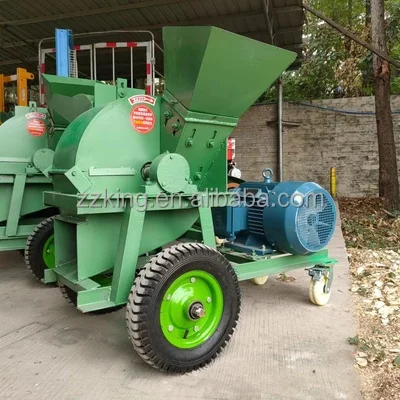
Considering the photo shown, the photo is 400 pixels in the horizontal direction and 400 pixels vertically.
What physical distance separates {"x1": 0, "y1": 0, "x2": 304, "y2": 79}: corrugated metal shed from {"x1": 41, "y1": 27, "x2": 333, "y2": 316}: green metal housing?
4.24 meters

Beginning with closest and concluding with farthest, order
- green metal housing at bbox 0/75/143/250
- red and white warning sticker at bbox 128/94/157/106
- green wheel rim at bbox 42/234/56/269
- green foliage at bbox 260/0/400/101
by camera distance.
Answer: red and white warning sticker at bbox 128/94/157/106 < green wheel rim at bbox 42/234/56/269 < green metal housing at bbox 0/75/143/250 < green foliage at bbox 260/0/400/101

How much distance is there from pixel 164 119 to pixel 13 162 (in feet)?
7.67

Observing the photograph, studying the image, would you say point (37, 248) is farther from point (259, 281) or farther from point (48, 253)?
point (259, 281)

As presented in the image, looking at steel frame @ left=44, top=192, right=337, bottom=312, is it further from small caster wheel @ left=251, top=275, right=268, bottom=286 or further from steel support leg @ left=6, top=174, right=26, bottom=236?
steel support leg @ left=6, top=174, right=26, bottom=236

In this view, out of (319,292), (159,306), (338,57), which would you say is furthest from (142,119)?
(338,57)

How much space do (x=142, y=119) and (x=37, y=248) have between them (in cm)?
205

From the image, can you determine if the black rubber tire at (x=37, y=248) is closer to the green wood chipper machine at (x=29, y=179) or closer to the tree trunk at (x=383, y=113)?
the green wood chipper machine at (x=29, y=179)

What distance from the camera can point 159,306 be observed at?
214cm

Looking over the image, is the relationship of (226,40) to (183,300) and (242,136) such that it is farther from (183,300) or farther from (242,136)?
(242,136)

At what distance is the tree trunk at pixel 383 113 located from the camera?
23.1 feet

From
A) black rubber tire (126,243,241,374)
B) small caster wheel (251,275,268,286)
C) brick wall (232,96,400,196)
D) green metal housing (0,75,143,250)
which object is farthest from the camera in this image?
brick wall (232,96,400,196)

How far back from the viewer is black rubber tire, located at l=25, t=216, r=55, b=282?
383 centimetres

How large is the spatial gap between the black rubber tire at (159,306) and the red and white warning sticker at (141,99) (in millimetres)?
963

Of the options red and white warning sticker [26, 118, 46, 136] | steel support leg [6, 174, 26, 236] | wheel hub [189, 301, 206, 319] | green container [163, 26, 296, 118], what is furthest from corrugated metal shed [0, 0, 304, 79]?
wheel hub [189, 301, 206, 319]
